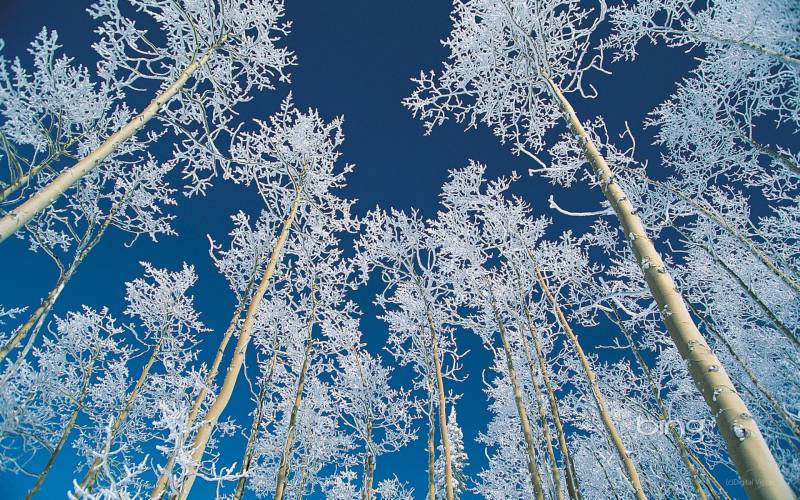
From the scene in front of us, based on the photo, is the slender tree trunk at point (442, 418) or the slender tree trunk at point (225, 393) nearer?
the slender tree trunk at point (225, 393)

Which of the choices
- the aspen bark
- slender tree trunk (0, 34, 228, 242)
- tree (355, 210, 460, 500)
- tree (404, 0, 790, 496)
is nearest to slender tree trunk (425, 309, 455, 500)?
tree (355, 210, 460, 500)

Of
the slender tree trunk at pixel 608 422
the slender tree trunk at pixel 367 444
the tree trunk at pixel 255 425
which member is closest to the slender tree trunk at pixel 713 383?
the slender tree trunk at pixel 608 422

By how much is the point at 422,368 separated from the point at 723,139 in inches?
394

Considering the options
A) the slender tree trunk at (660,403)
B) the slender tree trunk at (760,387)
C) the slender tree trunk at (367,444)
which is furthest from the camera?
the slender tree trunk at (367,444)

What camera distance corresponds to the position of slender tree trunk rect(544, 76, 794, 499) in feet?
6.95

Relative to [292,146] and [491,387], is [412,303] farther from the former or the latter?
[491,387]

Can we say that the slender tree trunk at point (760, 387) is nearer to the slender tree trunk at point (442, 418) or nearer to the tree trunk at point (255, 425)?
the slender tree trunk at point (442, 418)

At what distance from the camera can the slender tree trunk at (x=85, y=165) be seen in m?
3.95

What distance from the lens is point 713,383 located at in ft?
8.25

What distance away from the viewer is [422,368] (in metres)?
10.9

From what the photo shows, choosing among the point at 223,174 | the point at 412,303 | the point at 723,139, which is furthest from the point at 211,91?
the point at 723,139

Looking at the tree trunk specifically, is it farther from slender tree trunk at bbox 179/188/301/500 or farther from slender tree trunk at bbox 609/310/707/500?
slender tree trunk at bbox 609/310/707/500

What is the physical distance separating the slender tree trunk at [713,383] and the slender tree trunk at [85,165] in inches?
269

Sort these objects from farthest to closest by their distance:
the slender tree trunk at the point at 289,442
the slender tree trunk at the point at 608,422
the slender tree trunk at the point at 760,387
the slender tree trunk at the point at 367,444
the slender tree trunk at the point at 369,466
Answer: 1. the slender tree trunk at the point at 367,444
2. the slender tree trunk at the point at 369,466
3. the slender tree trunk at the point at 760,387
4. the slender tree trunk at the point at 289,442
5. the slender tree trunk at the point at 608,422
